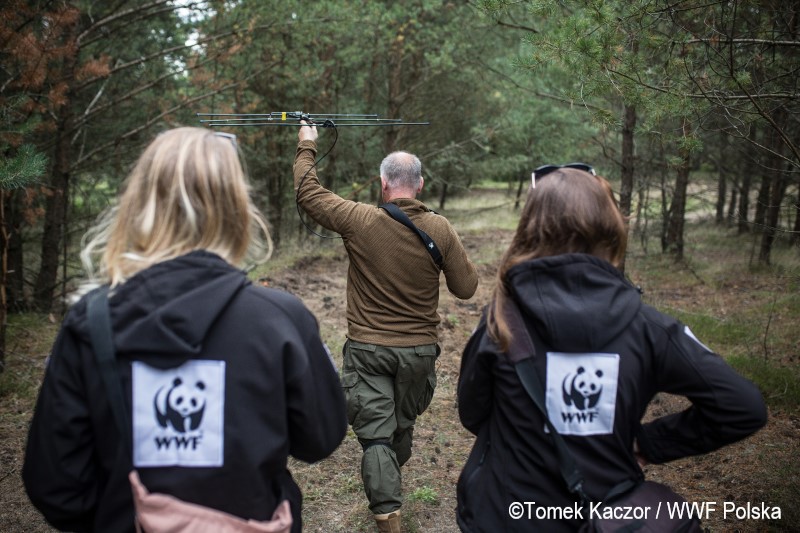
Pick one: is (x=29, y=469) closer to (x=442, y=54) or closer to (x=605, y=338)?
(x=605, y=338)

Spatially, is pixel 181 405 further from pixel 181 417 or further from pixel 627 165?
pixel 627 165

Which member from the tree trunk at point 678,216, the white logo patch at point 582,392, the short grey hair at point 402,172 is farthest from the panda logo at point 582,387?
the tree trunk at point 678,216

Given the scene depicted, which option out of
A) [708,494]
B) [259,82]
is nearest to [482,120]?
[259,82]

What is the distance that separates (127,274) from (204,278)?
231 millimetres

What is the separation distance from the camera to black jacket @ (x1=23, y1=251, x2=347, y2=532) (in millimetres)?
1700

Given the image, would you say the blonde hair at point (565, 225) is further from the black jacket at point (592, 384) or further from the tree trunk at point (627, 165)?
the tree trunk at point (627, 165)

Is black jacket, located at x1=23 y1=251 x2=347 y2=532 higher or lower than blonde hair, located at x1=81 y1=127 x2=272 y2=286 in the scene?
lower

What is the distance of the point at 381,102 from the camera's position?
16609 millimetres

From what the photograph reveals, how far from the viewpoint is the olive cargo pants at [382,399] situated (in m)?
3.97

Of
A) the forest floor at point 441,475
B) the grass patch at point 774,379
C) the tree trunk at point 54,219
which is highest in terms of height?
the tree trunk at point 54,219

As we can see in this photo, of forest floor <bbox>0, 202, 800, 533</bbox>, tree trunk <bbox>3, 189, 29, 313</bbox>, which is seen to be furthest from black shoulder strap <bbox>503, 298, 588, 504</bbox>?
tree trunk <bbox>3, 189, 29, 313</bbox>

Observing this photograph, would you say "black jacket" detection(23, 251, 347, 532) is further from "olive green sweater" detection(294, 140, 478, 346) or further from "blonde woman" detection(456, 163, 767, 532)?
"olive green sweater" detection(294, 140, 478, 346)

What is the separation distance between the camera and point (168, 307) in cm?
167

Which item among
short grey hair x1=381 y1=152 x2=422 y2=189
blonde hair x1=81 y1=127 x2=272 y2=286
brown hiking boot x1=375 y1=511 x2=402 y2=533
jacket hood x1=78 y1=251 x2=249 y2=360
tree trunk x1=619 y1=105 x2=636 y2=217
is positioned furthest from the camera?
tree trunk x1=619 y1=105 x2=636 y2=217
